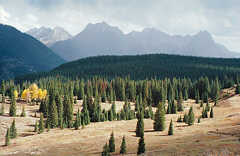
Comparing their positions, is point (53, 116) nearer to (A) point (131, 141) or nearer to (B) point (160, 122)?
(B) point (160, 122)

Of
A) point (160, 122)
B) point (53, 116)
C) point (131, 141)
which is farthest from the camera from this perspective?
point (53, 116)

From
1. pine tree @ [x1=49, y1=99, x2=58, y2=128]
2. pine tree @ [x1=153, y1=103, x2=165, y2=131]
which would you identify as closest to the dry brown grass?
pine tree @ [x1=153, y1=103, x2=165, y2=131]

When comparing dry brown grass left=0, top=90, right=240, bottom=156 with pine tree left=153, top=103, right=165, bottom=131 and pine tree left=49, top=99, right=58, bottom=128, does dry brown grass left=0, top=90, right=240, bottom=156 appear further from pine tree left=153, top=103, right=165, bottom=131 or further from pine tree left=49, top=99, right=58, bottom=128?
pine tree left=49, top=99, right=58, bottom=128

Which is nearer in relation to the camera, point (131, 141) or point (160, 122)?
point (131, 141)

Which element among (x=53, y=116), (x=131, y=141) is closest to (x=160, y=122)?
(x=131, y=141)

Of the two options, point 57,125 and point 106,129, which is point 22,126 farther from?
point 106,129

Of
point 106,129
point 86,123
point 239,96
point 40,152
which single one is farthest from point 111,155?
point 239,96

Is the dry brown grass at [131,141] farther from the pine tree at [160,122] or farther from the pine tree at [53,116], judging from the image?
the pine tree at [53,116]

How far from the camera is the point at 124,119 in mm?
116062

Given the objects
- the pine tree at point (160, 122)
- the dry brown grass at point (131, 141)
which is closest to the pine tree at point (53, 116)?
the dry brown grass at point (131, 141)

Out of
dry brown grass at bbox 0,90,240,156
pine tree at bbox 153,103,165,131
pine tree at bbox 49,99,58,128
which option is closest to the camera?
dry brown grass at bbox 0,90,240,156

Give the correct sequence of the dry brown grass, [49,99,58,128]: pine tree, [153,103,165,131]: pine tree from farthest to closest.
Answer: [49,99,58,128]: pine tree < [153,103,165,131]: pine tree < the dry brown grass

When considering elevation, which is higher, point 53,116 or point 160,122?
point 53,116

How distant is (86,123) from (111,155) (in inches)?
2050
